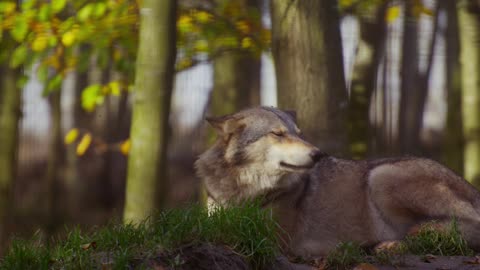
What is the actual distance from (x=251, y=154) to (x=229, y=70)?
493cm

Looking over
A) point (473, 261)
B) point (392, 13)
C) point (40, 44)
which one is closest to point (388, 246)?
point (473, 261)

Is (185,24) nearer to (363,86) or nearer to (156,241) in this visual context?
(363,86)

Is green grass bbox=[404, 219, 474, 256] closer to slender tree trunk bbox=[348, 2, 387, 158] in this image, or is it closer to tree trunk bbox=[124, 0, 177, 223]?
tree trunk bbox=[124, 0, 177, 223]

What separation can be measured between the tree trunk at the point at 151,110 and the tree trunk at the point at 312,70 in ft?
4.03

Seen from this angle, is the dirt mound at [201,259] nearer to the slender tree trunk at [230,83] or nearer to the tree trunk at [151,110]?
the tree trunk at [151,110]

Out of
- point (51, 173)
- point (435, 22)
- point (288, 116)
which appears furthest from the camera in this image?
point (51, 173)

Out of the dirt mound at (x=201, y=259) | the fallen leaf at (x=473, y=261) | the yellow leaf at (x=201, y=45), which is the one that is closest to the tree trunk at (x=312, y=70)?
the fallen leaf at (x=473, y=261)

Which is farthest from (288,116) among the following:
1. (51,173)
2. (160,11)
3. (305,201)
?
(51,173)

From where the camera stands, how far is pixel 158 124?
830cm

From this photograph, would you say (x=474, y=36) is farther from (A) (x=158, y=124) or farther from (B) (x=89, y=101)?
(B) (x=89, y=101)

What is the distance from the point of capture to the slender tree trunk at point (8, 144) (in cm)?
1105

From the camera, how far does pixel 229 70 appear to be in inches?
466

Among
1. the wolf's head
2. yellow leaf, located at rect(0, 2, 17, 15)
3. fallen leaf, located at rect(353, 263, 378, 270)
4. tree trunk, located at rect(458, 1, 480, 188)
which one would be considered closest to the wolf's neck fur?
the wolf's head

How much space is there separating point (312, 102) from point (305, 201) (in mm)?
1461
